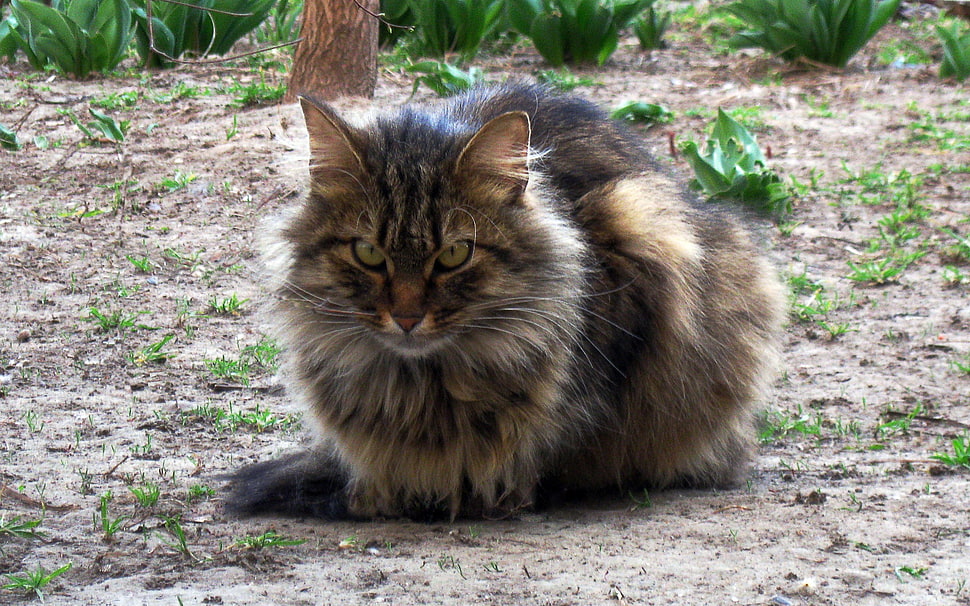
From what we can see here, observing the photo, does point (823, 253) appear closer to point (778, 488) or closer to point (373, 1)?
point (778, 488)

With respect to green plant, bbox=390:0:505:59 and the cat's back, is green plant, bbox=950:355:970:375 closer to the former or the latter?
the cat's back

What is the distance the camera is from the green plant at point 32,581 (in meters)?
2.45

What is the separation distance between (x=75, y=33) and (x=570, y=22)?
12.5ft

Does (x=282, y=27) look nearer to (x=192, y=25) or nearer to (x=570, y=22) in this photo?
(x=192, y=25)

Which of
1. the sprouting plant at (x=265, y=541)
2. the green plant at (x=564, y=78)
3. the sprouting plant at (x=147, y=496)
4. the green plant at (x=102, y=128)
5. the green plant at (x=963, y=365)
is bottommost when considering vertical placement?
the sprouting plant at (x=147, y=496)

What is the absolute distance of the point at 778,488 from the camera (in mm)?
3516

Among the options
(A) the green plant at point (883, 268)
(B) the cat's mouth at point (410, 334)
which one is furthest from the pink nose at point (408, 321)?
(A) the green plant at point (883, 268)

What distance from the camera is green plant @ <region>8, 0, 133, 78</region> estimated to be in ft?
21.9

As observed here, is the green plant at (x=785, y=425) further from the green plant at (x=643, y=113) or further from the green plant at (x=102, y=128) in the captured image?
the green plant at (x=102, y=128)

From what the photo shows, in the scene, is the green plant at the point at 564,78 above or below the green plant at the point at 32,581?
above

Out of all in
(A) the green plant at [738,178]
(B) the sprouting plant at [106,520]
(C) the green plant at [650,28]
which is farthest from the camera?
(C) the green plant at [650,28]

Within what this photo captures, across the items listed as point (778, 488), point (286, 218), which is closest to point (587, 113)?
point (286, 218)

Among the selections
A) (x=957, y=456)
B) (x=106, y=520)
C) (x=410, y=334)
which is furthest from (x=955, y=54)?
(x=106, y=520)

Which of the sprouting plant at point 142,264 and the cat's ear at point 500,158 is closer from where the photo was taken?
the cat's ear at point 500,158
